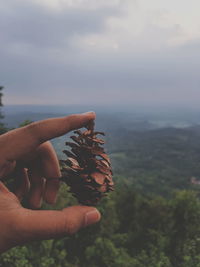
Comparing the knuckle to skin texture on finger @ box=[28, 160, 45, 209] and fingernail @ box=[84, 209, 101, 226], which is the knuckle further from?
skin texture on finger @ box=[28, 160, 45, 209]

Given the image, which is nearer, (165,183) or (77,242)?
(77,242)

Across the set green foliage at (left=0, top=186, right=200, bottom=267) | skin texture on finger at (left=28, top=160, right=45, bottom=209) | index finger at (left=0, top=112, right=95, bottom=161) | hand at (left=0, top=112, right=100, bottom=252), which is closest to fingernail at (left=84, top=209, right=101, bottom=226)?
hand at (left=0, top=112, right=100, bottom=252)

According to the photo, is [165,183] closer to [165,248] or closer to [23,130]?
[165,248]

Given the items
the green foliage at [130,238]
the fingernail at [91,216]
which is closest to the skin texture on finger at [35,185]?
the fingernail at [91,216]

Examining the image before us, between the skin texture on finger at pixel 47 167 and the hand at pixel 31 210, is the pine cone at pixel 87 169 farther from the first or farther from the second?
the skin texture on finger at pixel 47 167

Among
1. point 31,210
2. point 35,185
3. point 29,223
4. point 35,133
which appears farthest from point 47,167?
point 29,223

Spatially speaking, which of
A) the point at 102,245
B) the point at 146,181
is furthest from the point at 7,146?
the point at 146,181

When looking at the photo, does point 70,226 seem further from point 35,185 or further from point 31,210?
point 35,185
